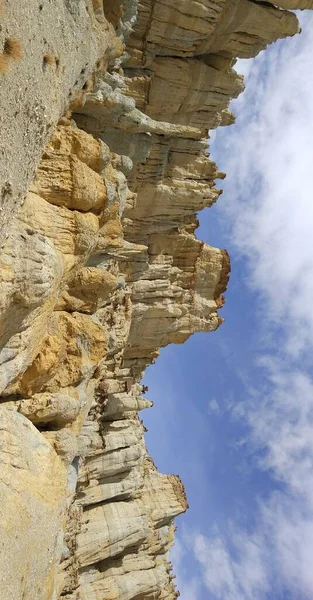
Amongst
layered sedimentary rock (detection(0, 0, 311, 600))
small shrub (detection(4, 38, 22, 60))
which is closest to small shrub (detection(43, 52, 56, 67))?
layered sedimentary rock (detection(0, 0, 311, 600))

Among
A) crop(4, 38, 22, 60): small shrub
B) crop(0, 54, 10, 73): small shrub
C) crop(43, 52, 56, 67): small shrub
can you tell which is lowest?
crop(0, 54, 10, 73): small shrub

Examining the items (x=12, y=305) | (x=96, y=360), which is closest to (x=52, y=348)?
(x=96, y=360)

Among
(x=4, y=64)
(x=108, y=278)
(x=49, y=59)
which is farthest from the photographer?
(x=108, y=278)

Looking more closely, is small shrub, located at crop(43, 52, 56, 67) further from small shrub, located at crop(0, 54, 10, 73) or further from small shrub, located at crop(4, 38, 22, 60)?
small shrub, located at crop(0, 54, 10, 73)

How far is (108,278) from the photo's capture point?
19297 mm

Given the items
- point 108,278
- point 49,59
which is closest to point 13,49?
point 49,59

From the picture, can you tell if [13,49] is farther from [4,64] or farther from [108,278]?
[108,278]

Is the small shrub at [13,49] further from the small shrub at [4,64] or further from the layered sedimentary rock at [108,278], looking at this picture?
the layered sedimentary rock at [108,278]

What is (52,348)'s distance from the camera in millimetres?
15961

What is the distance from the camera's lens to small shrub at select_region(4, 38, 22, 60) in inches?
355

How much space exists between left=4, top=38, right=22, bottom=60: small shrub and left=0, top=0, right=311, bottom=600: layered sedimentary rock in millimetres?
1293

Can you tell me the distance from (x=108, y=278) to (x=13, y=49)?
10965 millimetres

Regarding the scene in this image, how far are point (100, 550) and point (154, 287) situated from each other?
17.7 meters

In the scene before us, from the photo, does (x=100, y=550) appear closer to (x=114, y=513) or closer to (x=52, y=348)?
(x=114, y=513)
